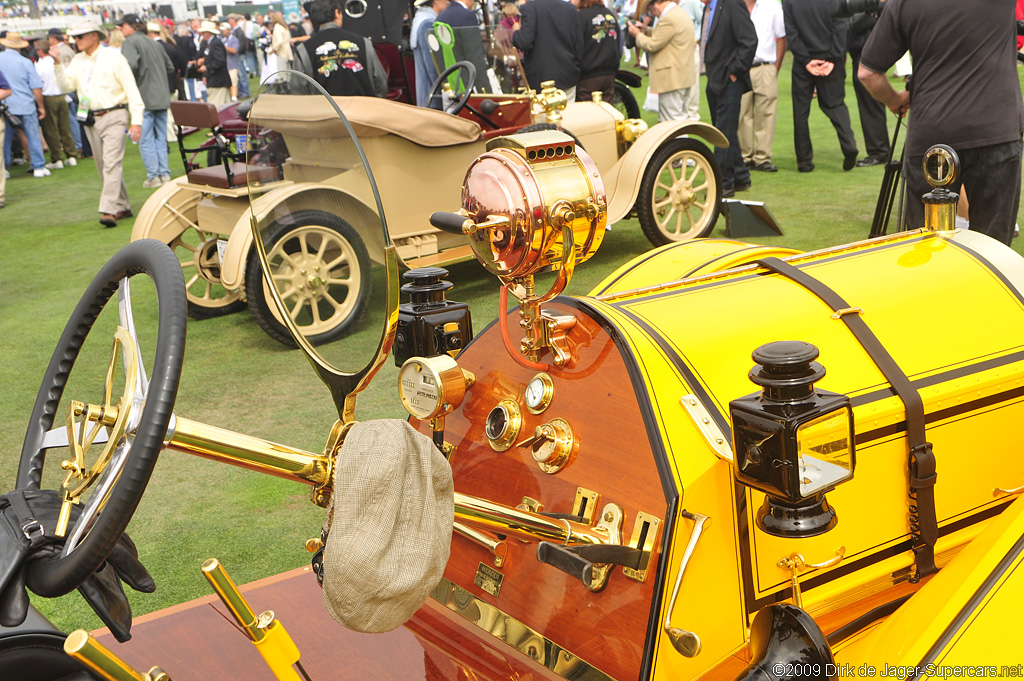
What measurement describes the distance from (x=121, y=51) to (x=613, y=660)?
9303 mm

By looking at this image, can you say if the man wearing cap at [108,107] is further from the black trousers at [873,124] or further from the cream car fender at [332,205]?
the cream car fender at [332,205]

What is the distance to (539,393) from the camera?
1736 mm

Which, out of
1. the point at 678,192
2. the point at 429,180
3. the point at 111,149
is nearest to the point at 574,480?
the point at 429,180

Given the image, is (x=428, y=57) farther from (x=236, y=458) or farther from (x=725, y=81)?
(x=236, y=458)

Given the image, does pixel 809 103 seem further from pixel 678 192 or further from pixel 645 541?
pixel 645 541

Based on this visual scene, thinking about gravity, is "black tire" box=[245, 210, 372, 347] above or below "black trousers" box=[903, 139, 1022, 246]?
above

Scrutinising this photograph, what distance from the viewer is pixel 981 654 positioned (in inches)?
53.2

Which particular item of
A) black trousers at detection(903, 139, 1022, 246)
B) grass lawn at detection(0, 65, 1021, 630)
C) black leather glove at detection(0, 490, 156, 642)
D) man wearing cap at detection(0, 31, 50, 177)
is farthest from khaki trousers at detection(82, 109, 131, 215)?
black leather glove at detection(0, 490, 156, 642)

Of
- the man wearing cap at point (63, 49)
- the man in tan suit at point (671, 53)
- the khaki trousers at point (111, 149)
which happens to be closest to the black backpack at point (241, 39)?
the man wearing cap at point (63, 49)

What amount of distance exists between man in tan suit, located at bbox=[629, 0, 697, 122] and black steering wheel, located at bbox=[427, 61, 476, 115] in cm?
283

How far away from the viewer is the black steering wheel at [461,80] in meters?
5.70

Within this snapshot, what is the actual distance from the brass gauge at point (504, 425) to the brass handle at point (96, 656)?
0.73m

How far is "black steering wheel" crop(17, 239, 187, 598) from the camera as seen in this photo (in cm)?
123

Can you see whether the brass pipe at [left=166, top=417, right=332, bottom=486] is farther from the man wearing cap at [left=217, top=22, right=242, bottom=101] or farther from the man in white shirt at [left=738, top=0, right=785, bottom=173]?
the man wearing cap at [left=217, top=22, right=242, bottom=101]
